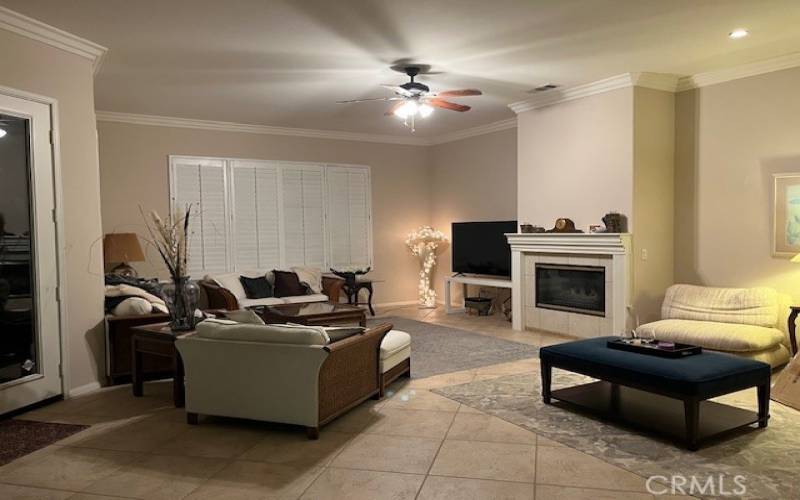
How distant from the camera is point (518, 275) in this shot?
736 cm

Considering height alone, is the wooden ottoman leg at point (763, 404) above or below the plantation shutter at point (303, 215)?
below

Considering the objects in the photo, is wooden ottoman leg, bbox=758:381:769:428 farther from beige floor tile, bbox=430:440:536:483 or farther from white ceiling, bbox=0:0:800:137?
white ceiling, bbox=0:0:800:137

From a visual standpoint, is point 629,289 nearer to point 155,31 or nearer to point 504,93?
point 504,93

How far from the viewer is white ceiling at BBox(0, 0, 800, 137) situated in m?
4.11

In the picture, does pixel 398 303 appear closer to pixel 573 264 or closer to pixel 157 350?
pixel 573 264

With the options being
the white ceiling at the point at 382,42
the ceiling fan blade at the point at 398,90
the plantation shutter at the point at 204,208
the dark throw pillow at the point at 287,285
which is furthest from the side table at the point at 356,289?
the ceiling fan blade at the point at 398,90

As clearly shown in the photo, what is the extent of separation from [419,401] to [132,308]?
265 cm

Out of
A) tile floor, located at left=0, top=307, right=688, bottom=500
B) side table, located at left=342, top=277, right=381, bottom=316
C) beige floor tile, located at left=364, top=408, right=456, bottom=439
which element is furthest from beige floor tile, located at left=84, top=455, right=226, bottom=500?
side table, located at left=342, top=277, right=381, bottom=316

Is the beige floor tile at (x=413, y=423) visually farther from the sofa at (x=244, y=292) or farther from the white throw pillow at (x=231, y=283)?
the white throw pillow at (x=231, y=283)

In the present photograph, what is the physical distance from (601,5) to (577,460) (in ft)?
9.99

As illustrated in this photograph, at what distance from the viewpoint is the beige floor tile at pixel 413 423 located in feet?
12.5

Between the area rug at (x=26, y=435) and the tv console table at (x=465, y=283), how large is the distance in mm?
5347

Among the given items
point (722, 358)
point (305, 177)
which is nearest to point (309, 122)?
point (305, 177)

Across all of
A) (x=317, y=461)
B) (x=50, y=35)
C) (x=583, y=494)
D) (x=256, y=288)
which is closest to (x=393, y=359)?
(x=317, y=461)
